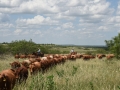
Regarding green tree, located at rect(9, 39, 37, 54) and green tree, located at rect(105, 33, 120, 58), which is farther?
green tree, located at rect(9, 39, 37, 54)

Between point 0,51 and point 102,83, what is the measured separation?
4063 centimetres

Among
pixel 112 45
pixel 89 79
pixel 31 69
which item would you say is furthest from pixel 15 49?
pixel 89 79

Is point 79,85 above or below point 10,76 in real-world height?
below

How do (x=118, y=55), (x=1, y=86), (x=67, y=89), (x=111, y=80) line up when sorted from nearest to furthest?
(x=1, y=86), (x=67, y=89), (x=111, y=80), (x=118, y=55)

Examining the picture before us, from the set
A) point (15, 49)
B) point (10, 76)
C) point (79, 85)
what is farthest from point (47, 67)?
point (15, 49)

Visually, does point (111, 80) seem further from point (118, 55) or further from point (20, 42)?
point (20, 42)

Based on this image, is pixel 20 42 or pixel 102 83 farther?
pixel 20 42

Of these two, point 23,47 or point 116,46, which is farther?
point 23,47

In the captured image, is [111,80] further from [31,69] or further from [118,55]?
[118,55]

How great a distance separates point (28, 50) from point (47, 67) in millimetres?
32234

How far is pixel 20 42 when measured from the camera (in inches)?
1859

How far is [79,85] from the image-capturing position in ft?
29.4

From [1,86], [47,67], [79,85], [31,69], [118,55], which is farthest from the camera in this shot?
[118,55]

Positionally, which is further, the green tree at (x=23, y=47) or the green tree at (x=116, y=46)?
the green tree at (x=23, y=47)
